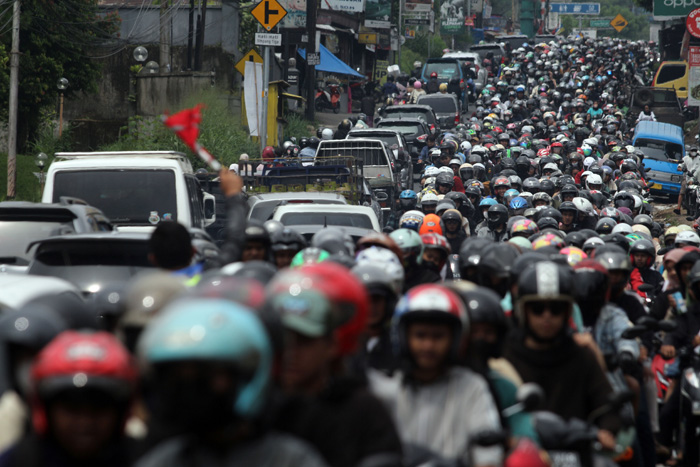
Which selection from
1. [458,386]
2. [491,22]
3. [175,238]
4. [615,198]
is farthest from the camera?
[491,22]

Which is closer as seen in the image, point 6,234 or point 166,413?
point 166,413

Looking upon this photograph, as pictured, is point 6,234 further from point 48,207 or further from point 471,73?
point 471,73

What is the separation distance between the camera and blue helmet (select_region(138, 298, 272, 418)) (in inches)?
107

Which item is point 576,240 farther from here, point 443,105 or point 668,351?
point 443,105

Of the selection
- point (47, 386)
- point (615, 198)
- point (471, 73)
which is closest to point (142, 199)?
point (47, 386)

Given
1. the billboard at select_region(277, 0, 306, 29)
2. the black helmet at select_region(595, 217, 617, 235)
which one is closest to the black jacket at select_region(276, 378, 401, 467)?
the black helmet at select_region(595, 217, 617, 235)

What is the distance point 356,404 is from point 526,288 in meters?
1.86

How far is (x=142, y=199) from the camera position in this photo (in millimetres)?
12969

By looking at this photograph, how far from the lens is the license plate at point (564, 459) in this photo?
427cm

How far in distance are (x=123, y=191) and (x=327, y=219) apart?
2445 millimetres

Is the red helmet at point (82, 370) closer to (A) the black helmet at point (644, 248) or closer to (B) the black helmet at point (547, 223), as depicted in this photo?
(A) the black helmet at point (644, 248)

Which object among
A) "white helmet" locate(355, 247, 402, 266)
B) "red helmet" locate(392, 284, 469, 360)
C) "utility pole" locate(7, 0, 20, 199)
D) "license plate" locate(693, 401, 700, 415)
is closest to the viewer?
"red helmet" locate(392, 284, 469, 360)

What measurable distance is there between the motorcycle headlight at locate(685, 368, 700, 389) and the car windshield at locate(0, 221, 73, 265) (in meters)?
5.26

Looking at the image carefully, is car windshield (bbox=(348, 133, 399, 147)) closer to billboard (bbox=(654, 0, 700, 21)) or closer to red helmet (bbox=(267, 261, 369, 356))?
billboard (bbox=(654, 0, 700, 21))
